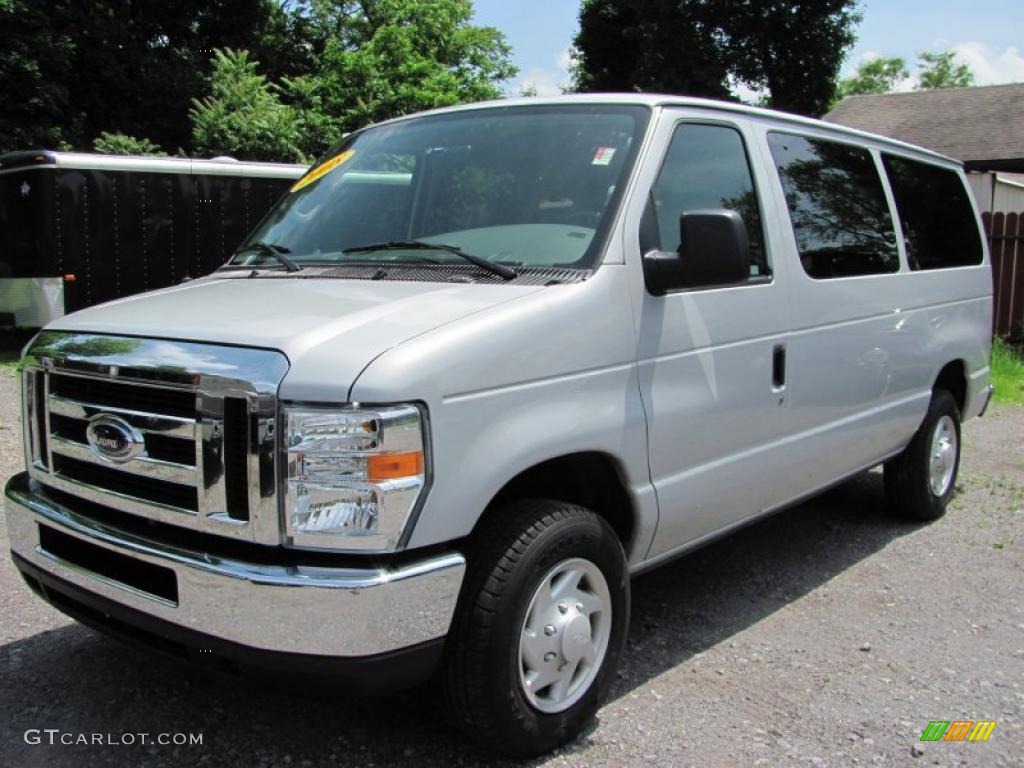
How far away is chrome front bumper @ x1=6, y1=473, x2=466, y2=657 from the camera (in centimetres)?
241

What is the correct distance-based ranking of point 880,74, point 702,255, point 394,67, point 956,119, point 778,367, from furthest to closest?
point 880,74 → point 956,119 → point 394,67 → point 778,367 → point 702,255

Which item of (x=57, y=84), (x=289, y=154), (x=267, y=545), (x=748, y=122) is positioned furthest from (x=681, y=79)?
(x=267, y=545)

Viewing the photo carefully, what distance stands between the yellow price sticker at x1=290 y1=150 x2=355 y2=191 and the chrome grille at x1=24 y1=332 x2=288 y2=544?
4.74 ft

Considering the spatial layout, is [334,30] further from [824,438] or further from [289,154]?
[824,438]

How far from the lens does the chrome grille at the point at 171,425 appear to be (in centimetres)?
247

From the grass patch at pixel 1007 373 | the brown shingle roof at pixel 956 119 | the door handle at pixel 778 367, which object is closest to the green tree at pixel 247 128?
the grass patch at pixel 1007 373

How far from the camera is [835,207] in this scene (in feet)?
14.6

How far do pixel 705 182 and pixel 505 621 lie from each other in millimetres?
1911

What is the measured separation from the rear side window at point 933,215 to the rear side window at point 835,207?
24 cm

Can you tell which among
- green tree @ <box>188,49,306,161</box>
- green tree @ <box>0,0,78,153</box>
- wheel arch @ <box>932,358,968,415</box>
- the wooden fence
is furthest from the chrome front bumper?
green tree @ <box>0,0,78,153</box>

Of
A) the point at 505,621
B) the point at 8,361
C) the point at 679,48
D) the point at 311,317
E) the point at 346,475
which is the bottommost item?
the point at 8,361

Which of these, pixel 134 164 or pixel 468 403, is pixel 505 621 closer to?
pixel 468 403

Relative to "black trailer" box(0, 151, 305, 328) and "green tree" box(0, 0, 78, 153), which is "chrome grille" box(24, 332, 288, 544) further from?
"green tree" box(0, 0, 78, 153)

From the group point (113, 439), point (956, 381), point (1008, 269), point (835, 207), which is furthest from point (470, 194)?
point (1008, 269)
